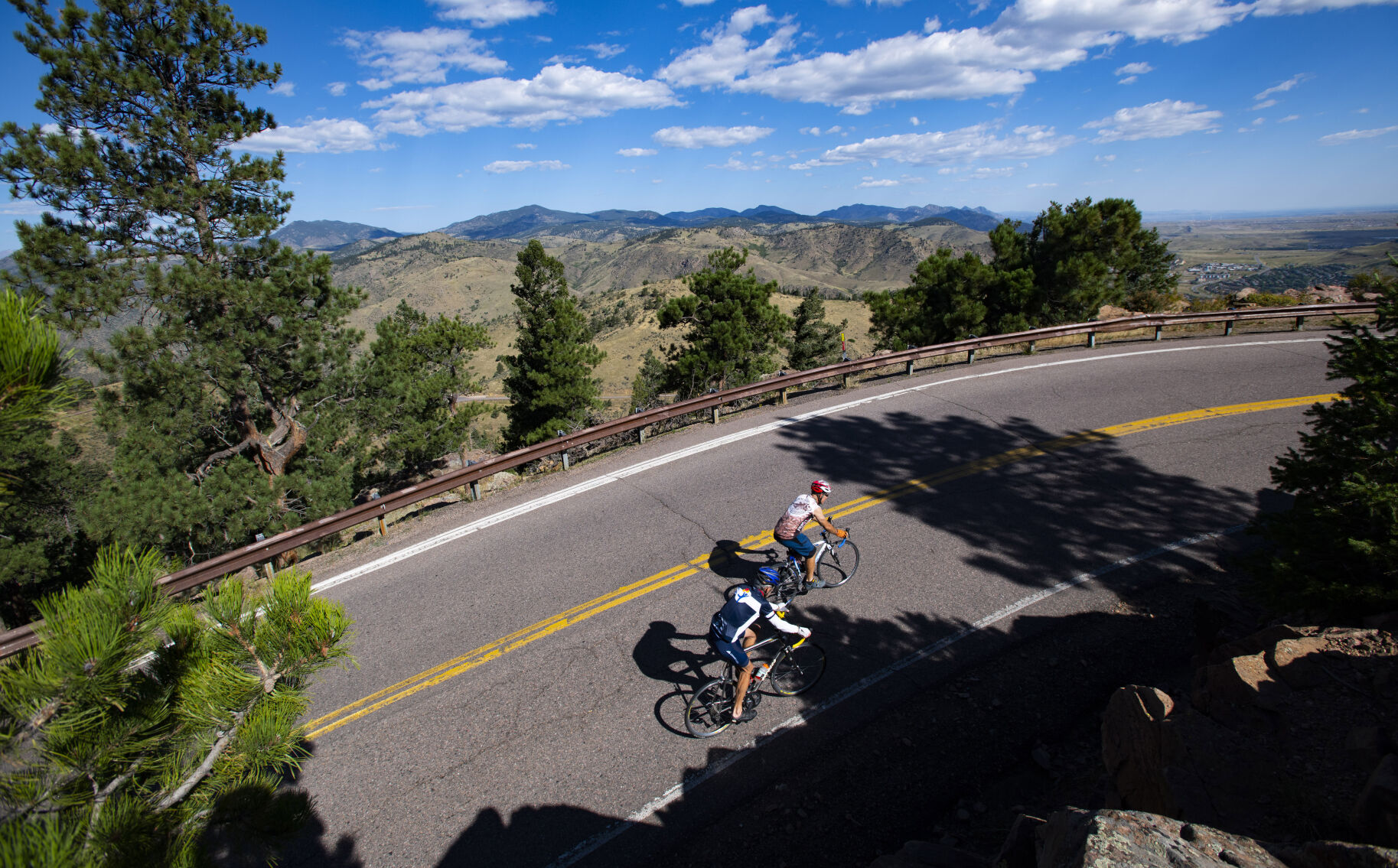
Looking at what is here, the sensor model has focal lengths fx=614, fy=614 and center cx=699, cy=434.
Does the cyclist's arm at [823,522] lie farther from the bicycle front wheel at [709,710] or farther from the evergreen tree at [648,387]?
the evergreen tree at [648,387]

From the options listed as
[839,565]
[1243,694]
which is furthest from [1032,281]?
[1243,694]

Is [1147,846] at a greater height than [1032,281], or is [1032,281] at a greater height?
[1032,281]

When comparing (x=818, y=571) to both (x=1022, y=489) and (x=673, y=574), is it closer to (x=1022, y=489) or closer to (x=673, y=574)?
(x=673, y=574)

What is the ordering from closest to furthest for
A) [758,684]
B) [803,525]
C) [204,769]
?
[204,769] < [758,684] < [803,525]

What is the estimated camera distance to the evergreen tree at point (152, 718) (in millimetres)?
1970

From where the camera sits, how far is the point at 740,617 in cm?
590

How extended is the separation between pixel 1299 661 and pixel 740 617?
15.2 ft

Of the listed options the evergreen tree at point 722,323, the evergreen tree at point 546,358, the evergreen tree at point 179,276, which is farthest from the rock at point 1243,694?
the evergreen tree at point 546,358

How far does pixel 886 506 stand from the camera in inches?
400

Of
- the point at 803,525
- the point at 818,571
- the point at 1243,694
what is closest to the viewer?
the point at 1243,694

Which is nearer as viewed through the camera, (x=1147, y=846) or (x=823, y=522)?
(x=1147, y=846)

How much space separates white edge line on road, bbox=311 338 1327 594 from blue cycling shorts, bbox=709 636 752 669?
159 inches

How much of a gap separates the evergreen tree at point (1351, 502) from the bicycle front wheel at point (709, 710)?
17.9 feet

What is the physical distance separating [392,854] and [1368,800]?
21.8ft
